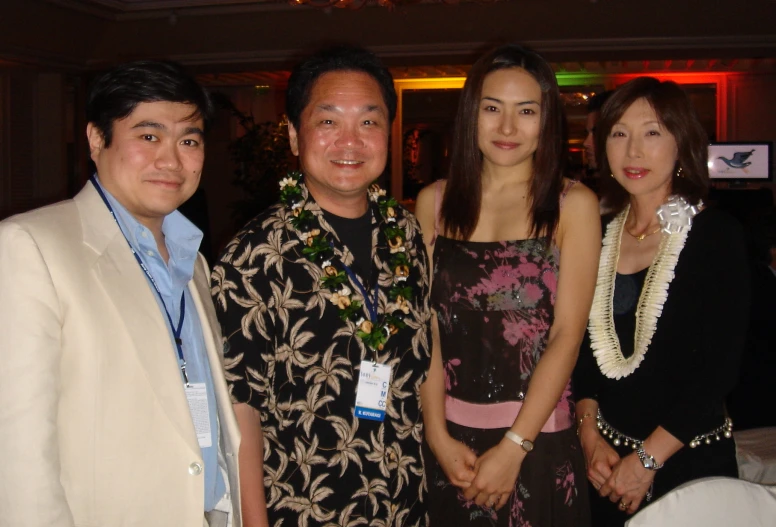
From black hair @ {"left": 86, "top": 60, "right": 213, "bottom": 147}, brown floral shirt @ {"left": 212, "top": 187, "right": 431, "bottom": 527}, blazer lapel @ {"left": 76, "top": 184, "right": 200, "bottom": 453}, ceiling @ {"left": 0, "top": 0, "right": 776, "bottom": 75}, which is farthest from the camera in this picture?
ceiling @ {"left": 0, "top": 0, "right": 776, "bottom": 75}

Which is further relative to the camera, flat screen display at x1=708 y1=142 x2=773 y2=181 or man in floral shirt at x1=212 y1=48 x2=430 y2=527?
flat screen display at x1=708 y1=142 x2=773 y2=181

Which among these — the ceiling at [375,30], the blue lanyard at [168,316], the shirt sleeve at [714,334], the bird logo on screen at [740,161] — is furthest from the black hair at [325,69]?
the bird logo on screen at [740,161]

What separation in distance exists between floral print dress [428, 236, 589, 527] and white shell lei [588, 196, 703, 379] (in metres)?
0.21

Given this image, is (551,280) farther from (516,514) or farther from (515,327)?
(516,514)

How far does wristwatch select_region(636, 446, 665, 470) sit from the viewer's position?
2010 mm

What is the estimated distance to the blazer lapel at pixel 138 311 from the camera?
4.74ft

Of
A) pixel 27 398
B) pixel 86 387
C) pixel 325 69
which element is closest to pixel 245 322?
pixel 86 387

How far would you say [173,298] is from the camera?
65.7 inches

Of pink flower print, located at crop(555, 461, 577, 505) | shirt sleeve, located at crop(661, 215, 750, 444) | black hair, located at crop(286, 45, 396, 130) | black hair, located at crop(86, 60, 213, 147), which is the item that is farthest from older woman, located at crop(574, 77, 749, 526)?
black hair, located at crop(86, 60, 213, 147)

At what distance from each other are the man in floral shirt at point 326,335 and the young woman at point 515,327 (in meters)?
0.22

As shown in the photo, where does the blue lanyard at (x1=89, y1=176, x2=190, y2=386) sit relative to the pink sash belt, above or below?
above

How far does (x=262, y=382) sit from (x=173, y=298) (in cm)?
29

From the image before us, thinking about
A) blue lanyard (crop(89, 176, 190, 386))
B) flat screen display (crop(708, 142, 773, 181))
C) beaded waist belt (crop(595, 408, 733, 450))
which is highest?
flat screen display (crop(708, 142, 773, 181))

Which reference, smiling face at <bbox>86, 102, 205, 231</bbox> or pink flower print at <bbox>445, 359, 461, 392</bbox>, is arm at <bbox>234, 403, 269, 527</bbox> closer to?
smiling face at <bbox>86, 102, 205, 231</bbox>
